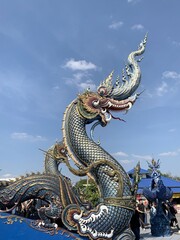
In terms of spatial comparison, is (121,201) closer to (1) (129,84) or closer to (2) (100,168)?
(2) (100,168)

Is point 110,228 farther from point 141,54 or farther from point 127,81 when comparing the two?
point 141,54

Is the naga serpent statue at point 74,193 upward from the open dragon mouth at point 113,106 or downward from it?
downward

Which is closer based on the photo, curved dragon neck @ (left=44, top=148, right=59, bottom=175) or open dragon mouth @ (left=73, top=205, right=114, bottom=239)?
open dragon mouth @ (left=73, top=205, right=114, bottom=239)

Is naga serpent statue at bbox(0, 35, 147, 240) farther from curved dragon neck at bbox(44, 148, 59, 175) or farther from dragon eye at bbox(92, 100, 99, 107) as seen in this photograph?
curved dragon neck at bbox(44, 148, 59, 175)

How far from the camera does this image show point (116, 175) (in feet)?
17.1

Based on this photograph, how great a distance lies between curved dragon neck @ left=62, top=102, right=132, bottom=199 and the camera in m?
5.20

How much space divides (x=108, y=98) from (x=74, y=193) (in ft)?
6.14

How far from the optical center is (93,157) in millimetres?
5340

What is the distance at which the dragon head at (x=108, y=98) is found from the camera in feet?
18.6

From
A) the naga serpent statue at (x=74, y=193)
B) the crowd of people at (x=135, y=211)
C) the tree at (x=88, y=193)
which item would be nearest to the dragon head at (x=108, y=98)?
the naga serpent statue at (x=74, y=193)

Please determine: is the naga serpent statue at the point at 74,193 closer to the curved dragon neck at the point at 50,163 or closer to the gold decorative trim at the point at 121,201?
the gold decorative trim at the point at 121,201

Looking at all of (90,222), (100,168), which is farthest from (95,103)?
(90,222)

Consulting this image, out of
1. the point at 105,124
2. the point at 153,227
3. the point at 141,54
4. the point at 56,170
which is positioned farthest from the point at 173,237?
the point at 141,54

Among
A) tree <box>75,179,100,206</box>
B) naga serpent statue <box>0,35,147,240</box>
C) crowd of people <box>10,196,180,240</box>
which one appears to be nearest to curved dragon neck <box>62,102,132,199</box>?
naga serpent statue <box>0,35,147,240</box>
